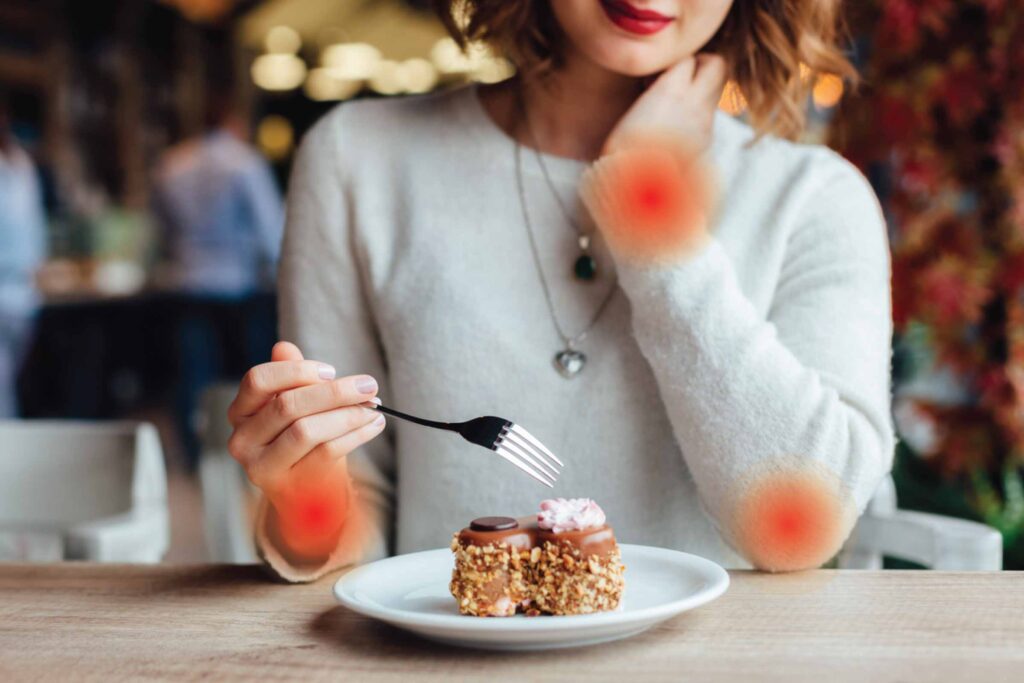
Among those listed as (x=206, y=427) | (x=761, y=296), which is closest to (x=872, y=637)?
(x=761, y=296)

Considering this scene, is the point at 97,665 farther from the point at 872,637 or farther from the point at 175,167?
the point at 175,167

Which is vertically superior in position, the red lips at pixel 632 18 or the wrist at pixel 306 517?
the red lips at pixel 632 18

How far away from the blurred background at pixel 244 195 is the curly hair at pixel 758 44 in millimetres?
40

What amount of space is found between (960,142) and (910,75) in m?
0.17

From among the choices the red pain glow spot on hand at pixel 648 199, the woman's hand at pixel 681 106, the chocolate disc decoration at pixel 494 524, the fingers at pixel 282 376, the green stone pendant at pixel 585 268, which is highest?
the woman's hand at pixel 681 106

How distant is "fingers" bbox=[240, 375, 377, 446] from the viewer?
0.80 m

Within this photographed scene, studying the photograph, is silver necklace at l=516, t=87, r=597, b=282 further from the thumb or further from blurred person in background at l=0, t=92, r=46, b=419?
blurred person in background at l=0, t=92, r=46, b=419

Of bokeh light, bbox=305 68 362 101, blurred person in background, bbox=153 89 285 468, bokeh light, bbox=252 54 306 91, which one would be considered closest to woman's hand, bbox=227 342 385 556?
blurred person in background, bbox=153 89 285 468

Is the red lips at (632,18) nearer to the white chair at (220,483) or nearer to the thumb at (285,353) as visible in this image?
the thumb at (285,353)

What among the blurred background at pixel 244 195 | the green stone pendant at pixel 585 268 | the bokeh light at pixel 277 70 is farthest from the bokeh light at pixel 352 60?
the green stone pendant at pixel 585 268

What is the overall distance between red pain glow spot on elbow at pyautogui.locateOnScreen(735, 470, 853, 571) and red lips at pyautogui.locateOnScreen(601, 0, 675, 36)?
446 mm

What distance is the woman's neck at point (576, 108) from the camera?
1235 mm

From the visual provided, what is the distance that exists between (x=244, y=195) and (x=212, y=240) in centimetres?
26

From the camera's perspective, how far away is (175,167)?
5.00 meters
